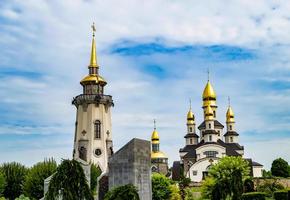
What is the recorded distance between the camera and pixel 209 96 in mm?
89125

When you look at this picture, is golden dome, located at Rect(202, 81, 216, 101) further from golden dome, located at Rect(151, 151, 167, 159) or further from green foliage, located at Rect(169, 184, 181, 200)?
green foliage, located at Rect(169, 184, 181, 200)

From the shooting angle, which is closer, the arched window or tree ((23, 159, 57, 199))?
tree ((23, 159, 57, 199))

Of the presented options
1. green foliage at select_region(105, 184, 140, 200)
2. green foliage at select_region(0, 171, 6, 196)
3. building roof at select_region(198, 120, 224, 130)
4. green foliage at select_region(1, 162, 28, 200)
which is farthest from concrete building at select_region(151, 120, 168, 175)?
green foliage at select_region(105, 184, 140, 200)

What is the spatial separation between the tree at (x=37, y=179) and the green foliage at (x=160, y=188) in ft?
39.1

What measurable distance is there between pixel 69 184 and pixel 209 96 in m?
69.8

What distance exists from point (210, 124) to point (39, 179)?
37508 millimetres

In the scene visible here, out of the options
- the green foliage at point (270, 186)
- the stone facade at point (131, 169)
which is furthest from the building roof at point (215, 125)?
the stone facade at point (131, 169)

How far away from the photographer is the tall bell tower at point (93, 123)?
231 feet

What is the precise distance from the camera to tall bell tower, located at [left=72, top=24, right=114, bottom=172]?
70375mm

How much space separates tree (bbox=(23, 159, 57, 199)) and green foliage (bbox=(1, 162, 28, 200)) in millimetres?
5276

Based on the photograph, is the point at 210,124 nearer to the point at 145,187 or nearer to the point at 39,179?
the point at 39,179

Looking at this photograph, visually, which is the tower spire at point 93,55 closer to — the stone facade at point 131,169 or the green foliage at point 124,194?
the stone facade at point 131,169

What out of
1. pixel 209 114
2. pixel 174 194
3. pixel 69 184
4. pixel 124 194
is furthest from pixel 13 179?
pixel 69 184

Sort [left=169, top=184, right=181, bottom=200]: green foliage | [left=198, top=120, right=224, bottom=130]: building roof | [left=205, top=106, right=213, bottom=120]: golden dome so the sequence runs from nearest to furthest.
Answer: [left=169, top=184, right=181, bottom=200]: green foliage, [left=205, top=106, right=213, bottom=120]: golden dome, [left=198, top=120, right=224, bottom=130]: building roof
